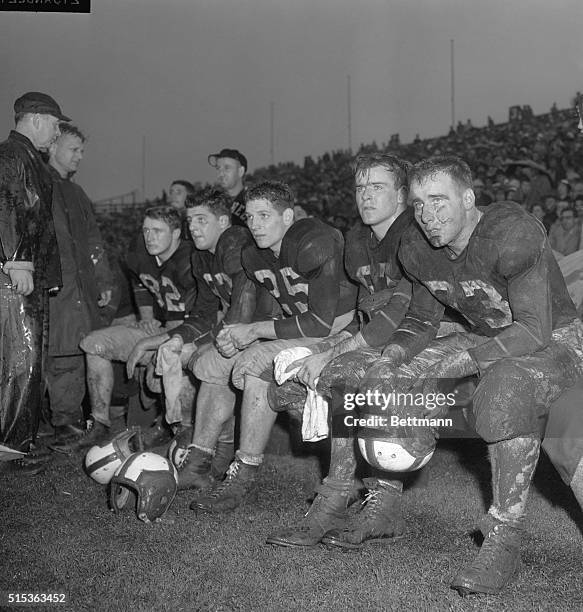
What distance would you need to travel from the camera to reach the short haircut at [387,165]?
329cm

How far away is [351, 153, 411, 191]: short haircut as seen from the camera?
10.8 feet

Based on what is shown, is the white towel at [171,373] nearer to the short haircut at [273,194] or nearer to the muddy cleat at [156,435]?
the muddy cleat at [156,435]

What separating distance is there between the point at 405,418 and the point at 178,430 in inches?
69.4

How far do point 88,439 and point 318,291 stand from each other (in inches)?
66.6

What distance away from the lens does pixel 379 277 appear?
3.34 metres

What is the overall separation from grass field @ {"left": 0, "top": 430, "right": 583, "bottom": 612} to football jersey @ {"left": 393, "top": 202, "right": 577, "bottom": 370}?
0.68 metres

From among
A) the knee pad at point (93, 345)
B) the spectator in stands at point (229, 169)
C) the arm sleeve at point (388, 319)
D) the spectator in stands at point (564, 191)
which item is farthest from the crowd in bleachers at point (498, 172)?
the arm sleeve at point (388, 319)

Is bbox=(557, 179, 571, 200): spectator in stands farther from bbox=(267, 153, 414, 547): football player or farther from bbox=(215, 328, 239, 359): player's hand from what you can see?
bbox=(215, 328, 239, 359): player's hand

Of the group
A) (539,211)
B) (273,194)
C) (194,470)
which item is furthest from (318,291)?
(539,211)

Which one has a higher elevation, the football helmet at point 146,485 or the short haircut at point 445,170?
the short haircut at point 445,170

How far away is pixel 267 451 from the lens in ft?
14.0

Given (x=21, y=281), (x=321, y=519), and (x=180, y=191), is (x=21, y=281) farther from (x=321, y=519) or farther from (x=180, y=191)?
(x=180, y=191)

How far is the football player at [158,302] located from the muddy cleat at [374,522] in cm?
178

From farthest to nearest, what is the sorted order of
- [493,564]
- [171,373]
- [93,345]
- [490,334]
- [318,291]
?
[93,345] < [171,373] < [318,291] < [490,334] < [493,564]
